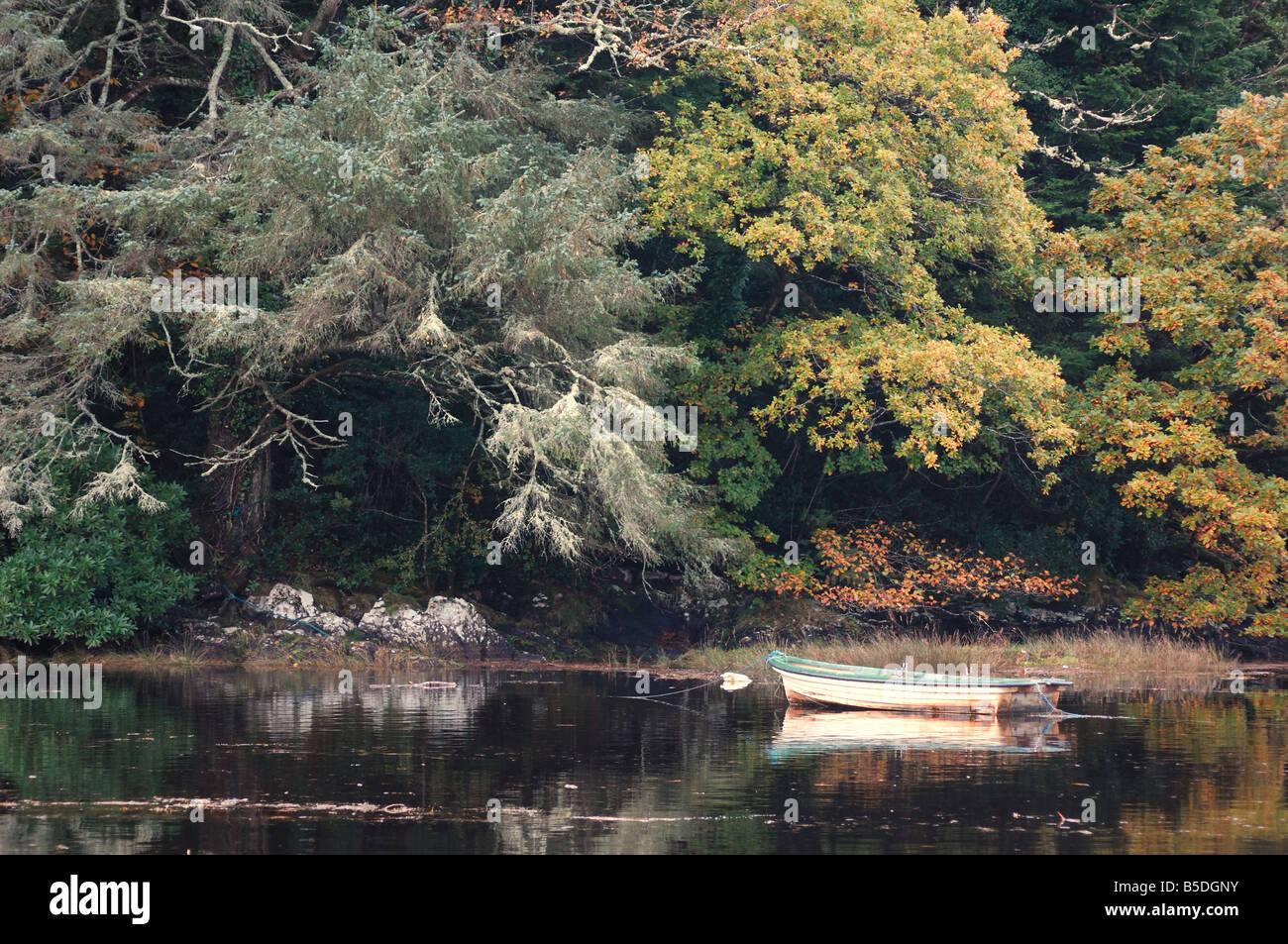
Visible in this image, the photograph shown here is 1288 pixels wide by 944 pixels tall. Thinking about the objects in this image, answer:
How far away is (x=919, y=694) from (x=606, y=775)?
24.8 ft

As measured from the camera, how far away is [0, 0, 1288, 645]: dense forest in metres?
25.2

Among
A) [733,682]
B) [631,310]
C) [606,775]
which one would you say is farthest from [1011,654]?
[606,775]

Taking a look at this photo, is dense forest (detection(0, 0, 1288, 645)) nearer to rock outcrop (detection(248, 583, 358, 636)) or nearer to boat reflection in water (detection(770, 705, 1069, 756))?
rock outcrop (detection(248, 583, 358, 636))

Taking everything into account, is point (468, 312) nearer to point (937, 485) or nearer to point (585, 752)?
point (585, 752)

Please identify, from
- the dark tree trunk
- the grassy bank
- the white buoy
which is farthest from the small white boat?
the dark tree trunk

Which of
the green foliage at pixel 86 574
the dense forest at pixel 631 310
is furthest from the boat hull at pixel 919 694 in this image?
the green foliage at pixel 86 574

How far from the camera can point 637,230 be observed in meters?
28.3

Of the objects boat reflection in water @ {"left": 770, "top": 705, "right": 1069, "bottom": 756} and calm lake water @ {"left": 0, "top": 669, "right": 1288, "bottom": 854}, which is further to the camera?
boat reflection in water @ {"left": 770, "top": 705, "right": 1069, "bottom": 756}

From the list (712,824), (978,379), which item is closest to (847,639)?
(978,379)

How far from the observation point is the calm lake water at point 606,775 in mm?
12680

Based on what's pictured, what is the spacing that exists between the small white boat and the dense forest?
444 centimetres

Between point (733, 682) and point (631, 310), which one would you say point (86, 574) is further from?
point (733, 682)

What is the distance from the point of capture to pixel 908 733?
799 inches
